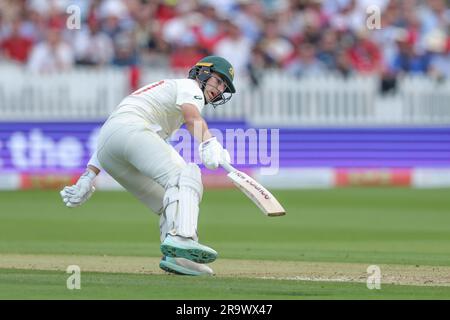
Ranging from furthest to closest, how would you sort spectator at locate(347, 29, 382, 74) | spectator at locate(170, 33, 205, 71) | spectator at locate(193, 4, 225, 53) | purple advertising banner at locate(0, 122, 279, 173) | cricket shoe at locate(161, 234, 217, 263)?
spectator at locate(347, 29, 382, 74) → spectator at locate(193, 4, 225, 53) → spectator at locate(170, 33, 205, 71) → purple advertising banner at locate(0, 122, 279, 173) → cricket shoe at locate(161, 234, 217, 263)

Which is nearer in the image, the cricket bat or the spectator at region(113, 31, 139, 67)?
the cricket bat

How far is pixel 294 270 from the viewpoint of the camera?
369 inches

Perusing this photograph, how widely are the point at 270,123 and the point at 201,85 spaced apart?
1038 centimetres

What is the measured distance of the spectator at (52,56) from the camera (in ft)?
61.8

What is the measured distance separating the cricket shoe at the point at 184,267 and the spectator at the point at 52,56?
414 inches

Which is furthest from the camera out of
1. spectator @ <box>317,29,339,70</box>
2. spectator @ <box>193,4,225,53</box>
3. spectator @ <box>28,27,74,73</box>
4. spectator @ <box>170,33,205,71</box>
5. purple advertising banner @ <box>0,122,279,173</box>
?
spectator @ <box>317,29,339,70</box>

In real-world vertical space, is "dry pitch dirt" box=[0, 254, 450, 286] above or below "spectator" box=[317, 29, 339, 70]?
below

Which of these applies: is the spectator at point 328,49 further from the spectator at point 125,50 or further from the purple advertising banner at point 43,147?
the purple advertising banner at point 43,147

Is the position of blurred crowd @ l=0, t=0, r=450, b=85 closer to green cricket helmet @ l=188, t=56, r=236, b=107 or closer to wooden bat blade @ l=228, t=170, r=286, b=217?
green cricket helmet @ l=188, t=56, r=236, b=107

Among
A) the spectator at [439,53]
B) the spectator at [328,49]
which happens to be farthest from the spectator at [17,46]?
the spectator at [439,53]

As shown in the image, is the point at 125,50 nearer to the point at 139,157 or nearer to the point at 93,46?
the point at 93,46

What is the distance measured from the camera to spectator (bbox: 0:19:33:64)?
19.5 m

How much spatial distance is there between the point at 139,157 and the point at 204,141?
1.74 ft

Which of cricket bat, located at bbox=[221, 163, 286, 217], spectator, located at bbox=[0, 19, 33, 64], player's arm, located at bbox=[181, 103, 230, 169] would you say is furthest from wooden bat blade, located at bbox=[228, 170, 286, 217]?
spectator, located at bbox=[0, 19, 33, 64]
